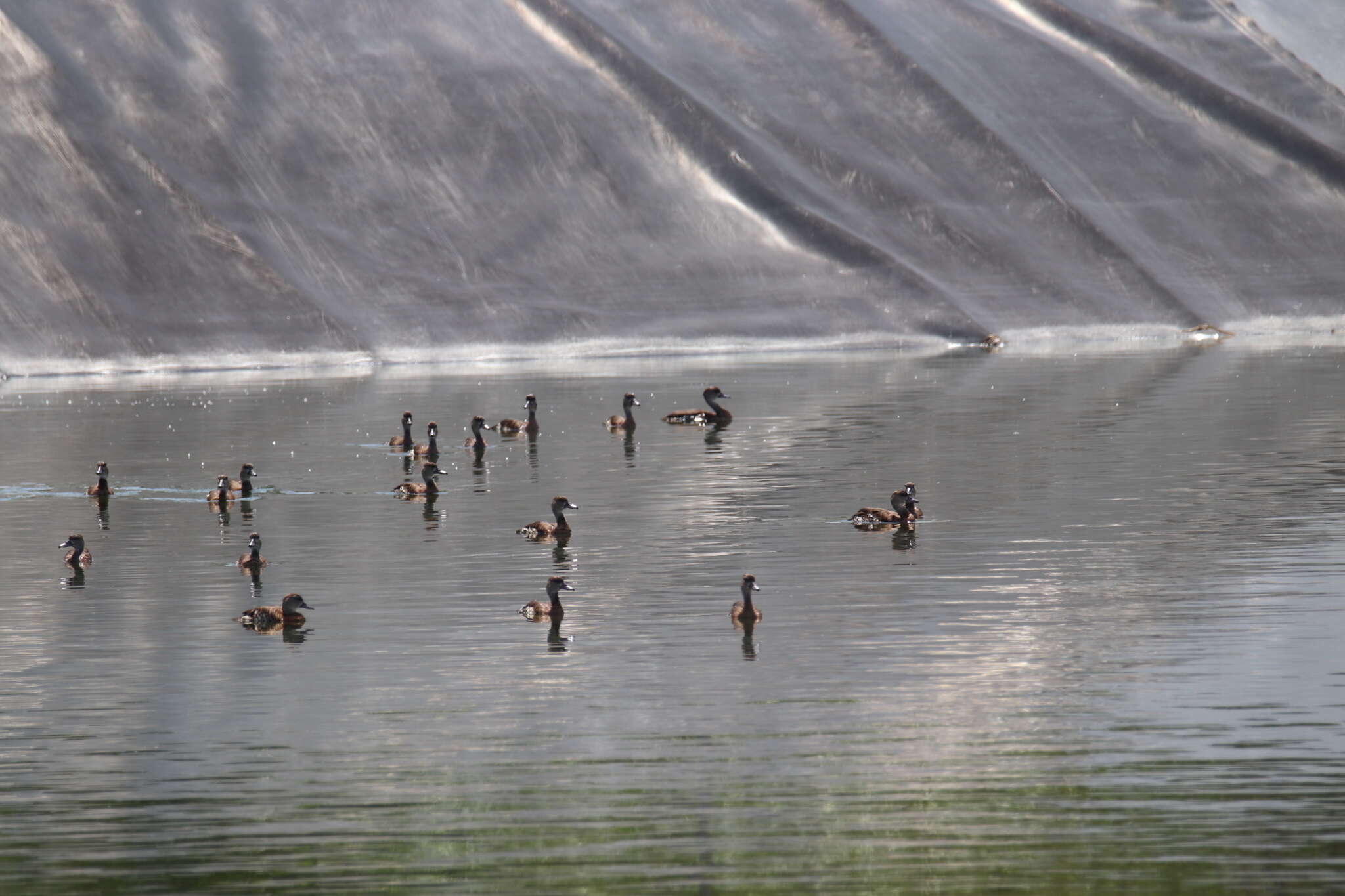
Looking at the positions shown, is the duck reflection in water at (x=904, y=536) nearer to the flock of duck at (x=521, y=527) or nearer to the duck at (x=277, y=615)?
the flock of duck at (x=521, y=527)

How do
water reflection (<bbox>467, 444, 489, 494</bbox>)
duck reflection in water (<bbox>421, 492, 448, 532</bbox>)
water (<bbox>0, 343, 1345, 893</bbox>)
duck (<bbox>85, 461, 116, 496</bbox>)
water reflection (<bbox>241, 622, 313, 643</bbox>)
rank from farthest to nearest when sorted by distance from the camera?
water reflection (<bbox>467, 444, 489, 494</bbox>), duck (<bbox>85, 461, 116, 496</bbox>), duck reflection in water (<bbox>421, 492, 448, 532</bbox>), water reflection (<bbox>241, 622, 313, 643</bbox>), water (<bbox>0, 343, 1345, 893</bbox>)

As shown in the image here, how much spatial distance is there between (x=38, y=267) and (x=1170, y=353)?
61.8m

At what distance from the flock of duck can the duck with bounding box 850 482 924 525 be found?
0.01m

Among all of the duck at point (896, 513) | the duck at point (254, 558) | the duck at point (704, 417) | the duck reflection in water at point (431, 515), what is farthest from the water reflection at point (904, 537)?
the duck at point (704, 417)

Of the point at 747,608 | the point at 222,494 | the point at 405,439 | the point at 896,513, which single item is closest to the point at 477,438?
the point at 405,439

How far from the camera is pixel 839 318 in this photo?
135625 millimetres

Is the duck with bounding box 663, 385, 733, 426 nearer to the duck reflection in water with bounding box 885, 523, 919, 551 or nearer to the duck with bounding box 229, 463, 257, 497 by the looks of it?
the duck with bounding box 229, 463, 257, 497

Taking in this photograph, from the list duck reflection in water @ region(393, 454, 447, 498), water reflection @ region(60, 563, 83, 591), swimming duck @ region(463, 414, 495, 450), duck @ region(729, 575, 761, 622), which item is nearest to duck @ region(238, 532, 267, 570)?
water reflection @ region(60, 563, 83, 591)

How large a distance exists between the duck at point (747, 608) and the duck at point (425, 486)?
18226 millimetres

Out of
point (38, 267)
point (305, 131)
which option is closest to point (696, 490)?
point (38, 267)

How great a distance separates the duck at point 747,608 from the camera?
2827 cm

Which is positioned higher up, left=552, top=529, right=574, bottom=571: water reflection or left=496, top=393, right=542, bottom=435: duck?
left=496, top=393, right=542, bottom=435: duck

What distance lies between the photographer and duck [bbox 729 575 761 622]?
28266 mm

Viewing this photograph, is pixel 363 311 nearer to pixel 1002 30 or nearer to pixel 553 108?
pixel 553 108
